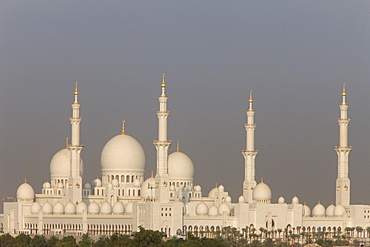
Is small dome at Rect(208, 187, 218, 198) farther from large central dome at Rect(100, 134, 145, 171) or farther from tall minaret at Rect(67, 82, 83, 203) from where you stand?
tall minaret at Rect(67, 82, 83, 203)

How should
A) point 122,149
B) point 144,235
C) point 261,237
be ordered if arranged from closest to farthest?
point 144,235 → point 261,237 → point 122,149

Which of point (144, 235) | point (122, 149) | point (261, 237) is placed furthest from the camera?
point (122, 149)

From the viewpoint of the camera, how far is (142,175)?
387ft

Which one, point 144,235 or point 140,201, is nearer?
point 144,235

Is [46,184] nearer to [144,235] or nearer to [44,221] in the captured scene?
[44,221]

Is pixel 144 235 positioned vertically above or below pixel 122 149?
below

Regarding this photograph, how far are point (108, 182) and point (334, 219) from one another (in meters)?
18.8

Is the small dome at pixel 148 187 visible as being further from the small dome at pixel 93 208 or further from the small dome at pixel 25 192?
the small dome at pixel 25 192

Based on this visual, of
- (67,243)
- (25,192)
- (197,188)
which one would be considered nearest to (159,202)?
(197,188)

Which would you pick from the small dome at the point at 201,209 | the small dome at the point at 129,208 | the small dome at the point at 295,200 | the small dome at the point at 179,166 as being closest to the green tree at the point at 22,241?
the small dome at the point at 129,208

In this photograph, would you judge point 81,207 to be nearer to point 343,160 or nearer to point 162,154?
point 162,154

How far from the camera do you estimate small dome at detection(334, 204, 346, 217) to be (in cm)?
11150

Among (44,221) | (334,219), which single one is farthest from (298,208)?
(44,221)

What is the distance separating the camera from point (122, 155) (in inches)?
4545
